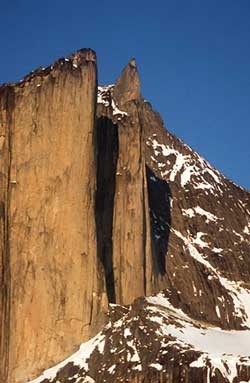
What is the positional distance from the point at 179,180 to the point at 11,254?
161 feet

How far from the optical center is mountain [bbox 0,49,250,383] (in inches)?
3927

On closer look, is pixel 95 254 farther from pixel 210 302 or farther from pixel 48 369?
pixel 210 302

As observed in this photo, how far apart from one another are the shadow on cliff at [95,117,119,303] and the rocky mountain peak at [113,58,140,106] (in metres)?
31.1

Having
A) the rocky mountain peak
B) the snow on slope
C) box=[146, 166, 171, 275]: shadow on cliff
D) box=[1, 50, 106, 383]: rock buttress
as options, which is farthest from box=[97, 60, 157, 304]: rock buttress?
the rocky mountain peak

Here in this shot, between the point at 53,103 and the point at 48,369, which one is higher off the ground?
the point at 53,103

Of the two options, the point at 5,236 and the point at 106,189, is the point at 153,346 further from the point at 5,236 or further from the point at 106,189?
the point at 106,189

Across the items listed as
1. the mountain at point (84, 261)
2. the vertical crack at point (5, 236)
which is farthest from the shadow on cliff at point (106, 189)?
the vertical crack at point (5, 236)

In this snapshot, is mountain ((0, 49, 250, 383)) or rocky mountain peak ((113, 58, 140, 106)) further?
rocky mountain peak ((113, 58, 140, 106))

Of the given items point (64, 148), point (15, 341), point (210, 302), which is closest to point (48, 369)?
point (15, 341)

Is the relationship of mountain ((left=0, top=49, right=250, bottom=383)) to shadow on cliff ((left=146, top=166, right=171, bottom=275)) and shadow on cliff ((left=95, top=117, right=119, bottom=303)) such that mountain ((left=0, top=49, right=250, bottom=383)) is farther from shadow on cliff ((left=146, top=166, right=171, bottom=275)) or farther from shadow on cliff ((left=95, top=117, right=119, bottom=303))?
shadow on cliff ((left=146, top=166, right=171, bottom=275))

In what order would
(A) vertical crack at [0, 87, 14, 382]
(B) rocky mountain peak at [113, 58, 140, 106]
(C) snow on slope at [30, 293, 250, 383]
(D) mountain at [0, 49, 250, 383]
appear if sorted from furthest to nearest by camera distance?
(B) rocky mountain peak at [113, 58, 140, 106], (A) vertical crack at [0, 87, 14, 382], (D) mountain at [0, 49, 250, 383], (C) snow on slope at [30, 293, 250, 383]

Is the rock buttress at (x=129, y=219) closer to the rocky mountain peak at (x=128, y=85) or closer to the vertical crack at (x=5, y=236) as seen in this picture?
the vertical crack at (x=5, y=236)

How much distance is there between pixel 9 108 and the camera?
4353 inches

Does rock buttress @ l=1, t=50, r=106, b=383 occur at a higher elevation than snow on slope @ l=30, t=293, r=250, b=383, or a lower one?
higher
